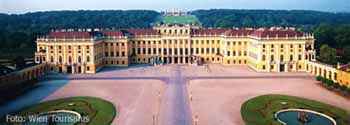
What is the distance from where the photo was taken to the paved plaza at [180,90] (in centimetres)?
4078

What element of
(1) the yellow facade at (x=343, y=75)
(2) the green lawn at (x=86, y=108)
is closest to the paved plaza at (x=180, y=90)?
(2) the green lawn at (x=86, y=108)

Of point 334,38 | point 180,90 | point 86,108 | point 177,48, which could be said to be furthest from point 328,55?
point 86,108

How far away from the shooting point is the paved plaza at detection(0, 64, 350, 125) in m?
40.8

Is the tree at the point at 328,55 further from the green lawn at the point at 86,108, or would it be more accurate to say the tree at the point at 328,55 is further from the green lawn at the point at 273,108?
the green lawn at the point at 86,108

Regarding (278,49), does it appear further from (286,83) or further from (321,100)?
(321,100)

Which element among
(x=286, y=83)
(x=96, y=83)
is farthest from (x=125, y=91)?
(x=286, y=83)

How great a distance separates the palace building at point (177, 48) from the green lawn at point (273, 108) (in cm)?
2525

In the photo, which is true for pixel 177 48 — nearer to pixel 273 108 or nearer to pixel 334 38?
pixel 334 38

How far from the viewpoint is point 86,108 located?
1730 inches

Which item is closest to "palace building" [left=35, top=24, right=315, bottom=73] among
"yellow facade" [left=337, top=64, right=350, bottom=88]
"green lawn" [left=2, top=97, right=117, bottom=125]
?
"yellow facade" [left=337, top=64, right=350, bottom=88]

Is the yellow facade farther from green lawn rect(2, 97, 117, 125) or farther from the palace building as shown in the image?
green lawn rect(2, 97, 117, 125)

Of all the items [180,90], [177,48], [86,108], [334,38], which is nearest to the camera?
[86,108]

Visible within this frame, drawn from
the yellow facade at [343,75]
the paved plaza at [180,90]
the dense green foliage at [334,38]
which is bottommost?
the paved plaza at [180,90]

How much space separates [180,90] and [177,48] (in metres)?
32.1
